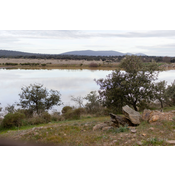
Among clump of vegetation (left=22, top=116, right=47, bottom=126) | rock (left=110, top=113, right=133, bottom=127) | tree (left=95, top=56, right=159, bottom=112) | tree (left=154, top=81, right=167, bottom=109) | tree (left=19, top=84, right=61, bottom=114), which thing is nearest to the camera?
rock (left=110, top=113, right=133, bottom=127)

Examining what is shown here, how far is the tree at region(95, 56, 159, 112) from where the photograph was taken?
12719mm

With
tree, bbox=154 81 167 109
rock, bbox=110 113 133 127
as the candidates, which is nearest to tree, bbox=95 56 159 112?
tree, bbox=154 81 167 109

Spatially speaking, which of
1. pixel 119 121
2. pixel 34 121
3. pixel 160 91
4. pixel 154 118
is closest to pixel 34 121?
pixel 34 121

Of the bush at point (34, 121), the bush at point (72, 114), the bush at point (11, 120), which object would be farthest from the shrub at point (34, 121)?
the bush at point (72, 114)

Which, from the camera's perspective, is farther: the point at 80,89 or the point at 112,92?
the point at 80,89

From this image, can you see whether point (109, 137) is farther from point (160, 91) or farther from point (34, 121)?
point (34, 121)

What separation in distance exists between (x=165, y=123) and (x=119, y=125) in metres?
2.13

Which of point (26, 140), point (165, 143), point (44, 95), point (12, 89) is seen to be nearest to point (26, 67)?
point (12, 89)

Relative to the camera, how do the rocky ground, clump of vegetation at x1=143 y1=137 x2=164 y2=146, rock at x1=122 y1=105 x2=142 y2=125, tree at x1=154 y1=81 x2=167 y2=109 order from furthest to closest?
tree at x1=154 y1=81 x2=167 y2=109 < rock at x1=122 y1=105 x2=142 y2=125 < the rocky ground < clump of vegetation at x1=143 y1=137 x2=164 y2=146

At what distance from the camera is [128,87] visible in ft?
41.5

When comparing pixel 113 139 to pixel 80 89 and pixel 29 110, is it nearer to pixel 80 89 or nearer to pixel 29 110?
pixel 29 110

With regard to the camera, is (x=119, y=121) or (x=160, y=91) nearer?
(x=119, y=121)

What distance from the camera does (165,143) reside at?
6277 millimetres

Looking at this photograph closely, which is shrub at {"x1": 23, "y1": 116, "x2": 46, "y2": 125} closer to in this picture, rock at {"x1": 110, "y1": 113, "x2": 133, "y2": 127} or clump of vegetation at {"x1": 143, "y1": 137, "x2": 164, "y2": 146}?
rock at {"x1": 110, "y1": 113, "x2": 133, "y2": 127}
